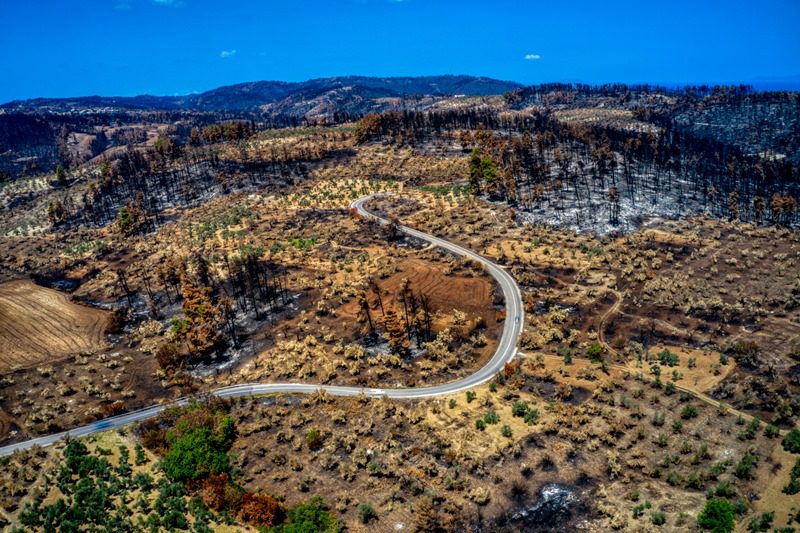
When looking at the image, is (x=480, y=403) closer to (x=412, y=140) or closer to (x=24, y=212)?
(x=412, y=140)

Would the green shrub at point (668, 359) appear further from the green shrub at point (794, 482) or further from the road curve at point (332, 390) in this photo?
the green shrub at point (794, 482)

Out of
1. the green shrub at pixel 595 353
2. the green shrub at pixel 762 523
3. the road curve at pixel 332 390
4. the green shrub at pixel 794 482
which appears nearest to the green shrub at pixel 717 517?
the green shrub at pixel 762 523

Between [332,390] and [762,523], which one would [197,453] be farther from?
[762,523]

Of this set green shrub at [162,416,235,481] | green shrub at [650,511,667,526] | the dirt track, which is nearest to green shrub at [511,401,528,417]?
green shrub at [650,511,667,526]

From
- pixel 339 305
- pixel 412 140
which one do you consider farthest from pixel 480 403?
pixel 412 140

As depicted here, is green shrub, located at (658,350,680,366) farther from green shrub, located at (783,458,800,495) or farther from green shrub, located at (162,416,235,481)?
green shrub, located at (162,416,235,481)
